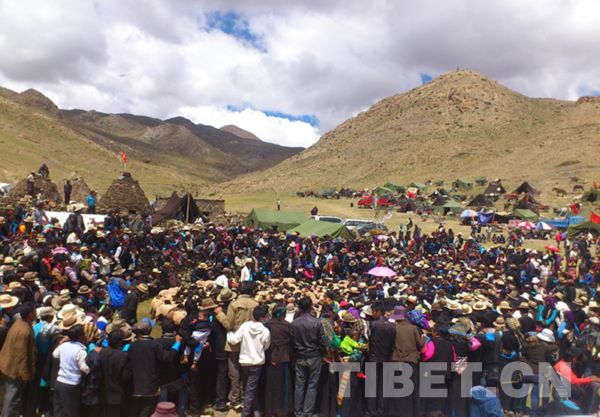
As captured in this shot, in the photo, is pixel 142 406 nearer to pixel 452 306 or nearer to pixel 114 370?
pixel 114 370

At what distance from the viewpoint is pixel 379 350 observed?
21.8 ft

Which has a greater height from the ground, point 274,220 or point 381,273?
point 274,220

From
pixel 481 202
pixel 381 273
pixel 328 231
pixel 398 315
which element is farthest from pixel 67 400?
pixel 481 202

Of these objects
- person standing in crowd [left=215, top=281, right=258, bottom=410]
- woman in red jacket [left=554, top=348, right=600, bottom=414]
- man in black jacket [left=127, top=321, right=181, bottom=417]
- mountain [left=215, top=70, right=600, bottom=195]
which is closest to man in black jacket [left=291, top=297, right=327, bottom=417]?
person standing in crowd [left=215, top=281, right=258, bottom=410]

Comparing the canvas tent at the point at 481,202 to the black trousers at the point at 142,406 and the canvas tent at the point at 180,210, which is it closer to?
the canvas tent at the point at 180,210

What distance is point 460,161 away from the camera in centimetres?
8312

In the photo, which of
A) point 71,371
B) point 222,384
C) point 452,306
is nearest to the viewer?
point 71,371

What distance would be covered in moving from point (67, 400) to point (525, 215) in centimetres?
4196

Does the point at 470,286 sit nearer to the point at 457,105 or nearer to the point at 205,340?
the point at 205,340

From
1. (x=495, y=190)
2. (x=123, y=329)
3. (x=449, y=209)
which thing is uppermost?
(x=495, y=190)

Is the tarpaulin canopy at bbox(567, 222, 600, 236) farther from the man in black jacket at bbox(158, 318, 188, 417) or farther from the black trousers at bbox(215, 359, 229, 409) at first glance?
the man in black jacket at bbox(158, 318, 188, 417)

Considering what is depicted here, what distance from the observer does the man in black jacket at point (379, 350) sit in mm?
6602

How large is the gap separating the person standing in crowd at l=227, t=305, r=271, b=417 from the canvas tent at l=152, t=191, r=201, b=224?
19.8 meters

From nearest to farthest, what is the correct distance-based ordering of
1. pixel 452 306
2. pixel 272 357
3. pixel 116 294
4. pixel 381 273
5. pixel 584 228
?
pixel 272 357
pixel 452 306
pixel 116 294
pixel 381 273
pixel 584 228
